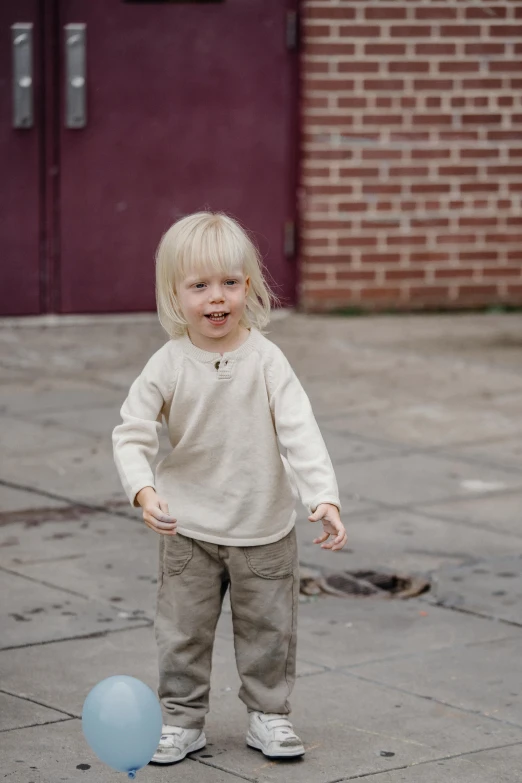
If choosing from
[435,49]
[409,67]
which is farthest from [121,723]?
[435,49]

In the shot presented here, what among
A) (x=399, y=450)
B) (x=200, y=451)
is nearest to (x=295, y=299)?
(x=399, y=450)

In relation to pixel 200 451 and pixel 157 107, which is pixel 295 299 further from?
pixel 200 451

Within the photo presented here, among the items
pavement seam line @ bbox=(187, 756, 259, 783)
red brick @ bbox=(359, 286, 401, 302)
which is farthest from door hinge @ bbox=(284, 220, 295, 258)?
pavement seam line @ bbox=(187, 756, 259, 783)

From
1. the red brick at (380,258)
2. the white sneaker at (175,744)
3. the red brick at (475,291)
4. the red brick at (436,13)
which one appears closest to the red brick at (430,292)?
the red brick at (475,291)

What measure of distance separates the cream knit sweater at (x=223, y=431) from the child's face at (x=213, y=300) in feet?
0.23

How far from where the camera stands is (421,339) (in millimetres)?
9852

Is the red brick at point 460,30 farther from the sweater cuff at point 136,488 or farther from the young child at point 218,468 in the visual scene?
the sweater cuff at point 136,488

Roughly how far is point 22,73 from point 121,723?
282 inches

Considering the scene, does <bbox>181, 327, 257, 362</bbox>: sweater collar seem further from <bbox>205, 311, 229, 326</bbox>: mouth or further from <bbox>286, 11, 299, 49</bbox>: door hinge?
<bbox>286, 11, 299, 49</bbox>: door hinge

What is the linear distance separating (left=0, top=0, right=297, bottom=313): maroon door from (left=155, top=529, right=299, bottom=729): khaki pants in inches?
254

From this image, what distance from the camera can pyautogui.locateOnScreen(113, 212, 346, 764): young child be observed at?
3.63 m

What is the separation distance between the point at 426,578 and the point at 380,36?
598 centimetres

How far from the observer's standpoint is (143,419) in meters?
3.63

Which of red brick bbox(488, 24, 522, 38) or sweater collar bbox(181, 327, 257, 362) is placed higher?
red brick bbox(488, 24, 522, 38)
